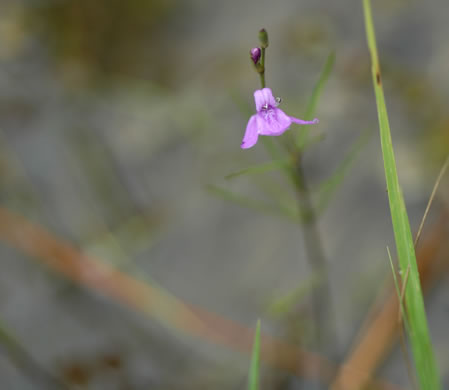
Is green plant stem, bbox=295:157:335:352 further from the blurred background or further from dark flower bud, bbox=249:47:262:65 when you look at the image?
dark flower bud, bbox=249:47:262:65

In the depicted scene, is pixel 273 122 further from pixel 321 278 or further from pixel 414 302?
pixel 321 278

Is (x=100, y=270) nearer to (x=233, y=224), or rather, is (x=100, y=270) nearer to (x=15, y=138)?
(x=233, y=224)

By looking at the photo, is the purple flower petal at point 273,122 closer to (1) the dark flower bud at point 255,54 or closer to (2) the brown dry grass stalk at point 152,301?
(1) the dark flower bud at point 255,54

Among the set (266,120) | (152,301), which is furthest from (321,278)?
(266,120)

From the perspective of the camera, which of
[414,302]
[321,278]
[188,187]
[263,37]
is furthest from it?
[188,187]

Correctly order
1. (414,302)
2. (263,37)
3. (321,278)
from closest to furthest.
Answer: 1. (414,302)
2. (263,37)
3. (321,278)

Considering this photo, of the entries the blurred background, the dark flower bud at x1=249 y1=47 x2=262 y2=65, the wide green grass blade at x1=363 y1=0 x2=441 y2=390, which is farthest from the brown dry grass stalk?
the dark flower bud at x1=249 y1=47 x2=262 y2=65

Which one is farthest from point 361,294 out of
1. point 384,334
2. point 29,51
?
point 29,51

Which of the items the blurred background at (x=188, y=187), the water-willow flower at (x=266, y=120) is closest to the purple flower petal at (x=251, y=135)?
the water-willow flower at (x=266, y=120)
